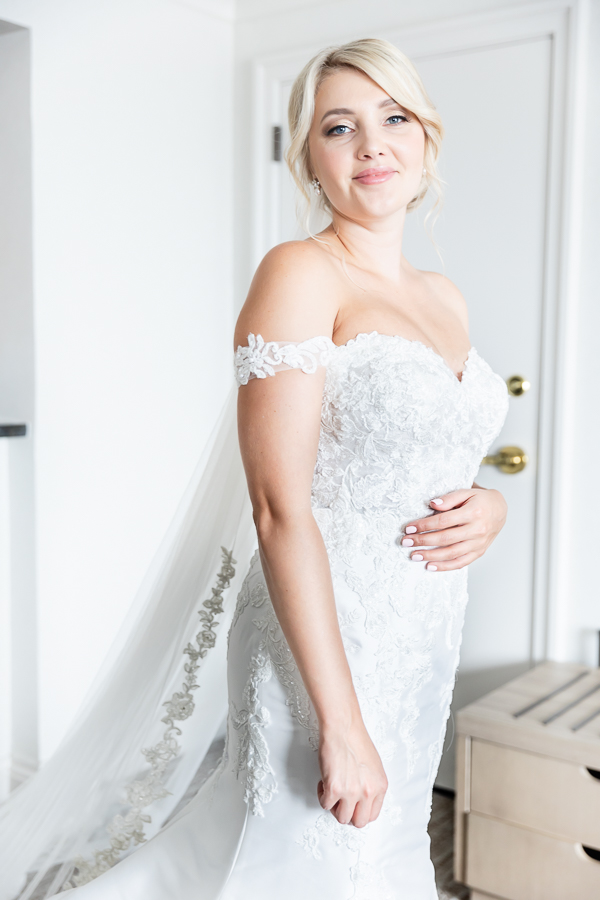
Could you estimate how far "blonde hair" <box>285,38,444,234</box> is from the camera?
1212mm

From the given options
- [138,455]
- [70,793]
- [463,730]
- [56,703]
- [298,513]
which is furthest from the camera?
[138,455]

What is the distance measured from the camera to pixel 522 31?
7.47ft

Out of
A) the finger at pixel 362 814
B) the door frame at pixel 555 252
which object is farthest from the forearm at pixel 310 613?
the door frame at pixel 555 252

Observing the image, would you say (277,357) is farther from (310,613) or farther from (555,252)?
(555,252)

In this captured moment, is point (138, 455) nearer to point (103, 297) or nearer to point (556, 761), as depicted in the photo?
point (103, 297)

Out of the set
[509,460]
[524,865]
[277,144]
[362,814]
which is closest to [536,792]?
[524,865]

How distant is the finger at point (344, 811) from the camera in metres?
1.04

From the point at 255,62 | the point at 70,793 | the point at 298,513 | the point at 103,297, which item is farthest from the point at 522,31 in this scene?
the point at 70,793

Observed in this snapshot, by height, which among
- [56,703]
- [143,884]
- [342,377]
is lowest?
[56,703]

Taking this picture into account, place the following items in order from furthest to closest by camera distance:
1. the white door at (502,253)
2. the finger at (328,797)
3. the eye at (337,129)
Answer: the white door at (502,253) → the eye at (337,129) → the finger at (328,797)

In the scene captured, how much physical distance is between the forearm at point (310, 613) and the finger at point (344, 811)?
9cm

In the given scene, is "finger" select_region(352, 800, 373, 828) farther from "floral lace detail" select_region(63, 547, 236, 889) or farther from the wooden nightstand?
the wooden nightstand

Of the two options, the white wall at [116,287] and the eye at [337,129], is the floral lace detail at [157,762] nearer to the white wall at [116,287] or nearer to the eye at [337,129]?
the eye at [337,129]

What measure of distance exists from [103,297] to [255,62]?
3.32ft
